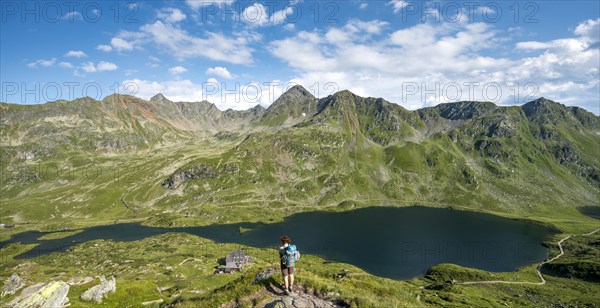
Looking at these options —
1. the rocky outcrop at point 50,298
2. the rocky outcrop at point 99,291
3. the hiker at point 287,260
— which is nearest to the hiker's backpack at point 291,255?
the hiker at point 287,260

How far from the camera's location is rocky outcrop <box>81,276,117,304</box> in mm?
35594

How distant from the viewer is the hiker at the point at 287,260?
27125mm

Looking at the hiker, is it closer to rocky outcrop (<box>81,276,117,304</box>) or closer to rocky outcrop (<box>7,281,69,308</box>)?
rocky outcrop (<box>81,276,117,304</box>)

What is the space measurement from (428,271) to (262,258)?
74.8 meters

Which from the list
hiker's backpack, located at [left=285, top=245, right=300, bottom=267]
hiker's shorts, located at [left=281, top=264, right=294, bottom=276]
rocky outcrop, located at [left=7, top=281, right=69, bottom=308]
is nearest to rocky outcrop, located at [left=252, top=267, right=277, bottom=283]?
hiker's shorts, located at [left=281, top=264, right=294, bottom=276]

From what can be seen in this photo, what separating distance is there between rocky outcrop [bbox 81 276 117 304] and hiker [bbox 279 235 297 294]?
22.9m

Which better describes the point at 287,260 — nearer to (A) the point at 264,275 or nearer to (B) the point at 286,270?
(B) the point at 286,270

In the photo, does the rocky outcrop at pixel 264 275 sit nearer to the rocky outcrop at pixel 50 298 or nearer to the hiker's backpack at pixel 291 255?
the hiker's backpack at pixel 291 255

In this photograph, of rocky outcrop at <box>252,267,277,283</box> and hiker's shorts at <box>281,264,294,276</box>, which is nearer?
hiker's shorts at <box>281,264,294,276</box>

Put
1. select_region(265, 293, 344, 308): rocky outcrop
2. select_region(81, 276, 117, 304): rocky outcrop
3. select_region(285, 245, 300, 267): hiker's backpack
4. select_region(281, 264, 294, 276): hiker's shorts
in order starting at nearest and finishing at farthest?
select_region(265, 293, 344, 308): rocky outcrop, select_region(285, 245, 300, 267): hiker's backpack, select_region(281, 264, 294, 276): hiker's shorts, select_region(81, 276, 117, 304): rocky outcrop

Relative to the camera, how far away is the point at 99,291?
36.9 metres

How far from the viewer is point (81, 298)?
35.4 meters

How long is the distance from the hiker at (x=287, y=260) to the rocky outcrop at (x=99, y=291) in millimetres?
22909

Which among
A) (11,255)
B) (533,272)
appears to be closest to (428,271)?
(533,272)
